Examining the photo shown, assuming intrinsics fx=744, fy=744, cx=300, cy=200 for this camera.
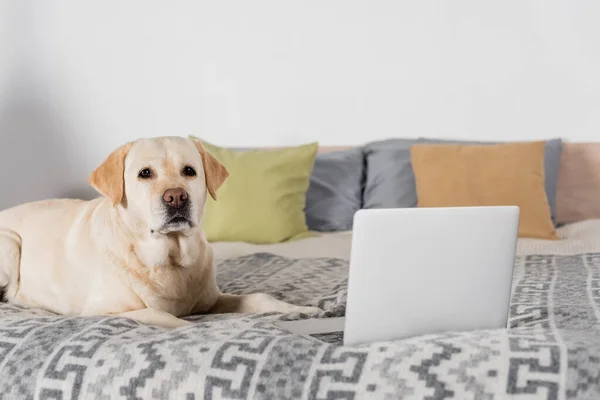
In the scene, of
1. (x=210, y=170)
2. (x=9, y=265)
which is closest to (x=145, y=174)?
(x=210, y=170)

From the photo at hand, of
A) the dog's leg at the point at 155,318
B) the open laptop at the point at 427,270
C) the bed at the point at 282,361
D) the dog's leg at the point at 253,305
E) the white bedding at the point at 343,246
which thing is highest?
the open laptop at the point at 427,270

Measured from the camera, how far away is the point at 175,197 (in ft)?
5.66

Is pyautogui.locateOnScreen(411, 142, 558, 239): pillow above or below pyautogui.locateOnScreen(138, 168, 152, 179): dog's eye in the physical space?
below

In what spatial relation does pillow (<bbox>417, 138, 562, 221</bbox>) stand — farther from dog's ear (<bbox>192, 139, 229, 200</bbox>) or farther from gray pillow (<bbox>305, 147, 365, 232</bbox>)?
dog's ear (<bbox>192, 139, 229, 200</bbox>)

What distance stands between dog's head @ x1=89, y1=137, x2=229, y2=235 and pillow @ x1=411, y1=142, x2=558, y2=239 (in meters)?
1.44

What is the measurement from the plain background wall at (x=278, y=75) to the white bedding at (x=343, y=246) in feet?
2.26

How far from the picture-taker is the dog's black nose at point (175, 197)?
1.72m

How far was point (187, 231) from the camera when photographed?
5.99 ft

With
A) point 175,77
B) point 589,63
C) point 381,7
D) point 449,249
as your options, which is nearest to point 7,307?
point 449,249

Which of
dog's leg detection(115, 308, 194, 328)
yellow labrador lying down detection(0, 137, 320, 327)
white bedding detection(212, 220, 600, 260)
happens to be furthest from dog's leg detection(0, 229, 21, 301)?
white bedding detection(212, 220, 600, 260)

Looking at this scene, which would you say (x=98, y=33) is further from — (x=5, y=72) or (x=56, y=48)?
(x=5, y=72)

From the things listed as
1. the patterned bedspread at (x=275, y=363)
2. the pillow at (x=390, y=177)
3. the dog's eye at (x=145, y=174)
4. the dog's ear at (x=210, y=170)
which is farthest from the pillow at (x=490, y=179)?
the dog's eye at (x=145, y=174)

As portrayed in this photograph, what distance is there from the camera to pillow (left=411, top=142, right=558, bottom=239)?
294 centimetres

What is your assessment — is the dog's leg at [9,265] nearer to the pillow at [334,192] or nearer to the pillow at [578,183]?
the pillow at [334,192]
